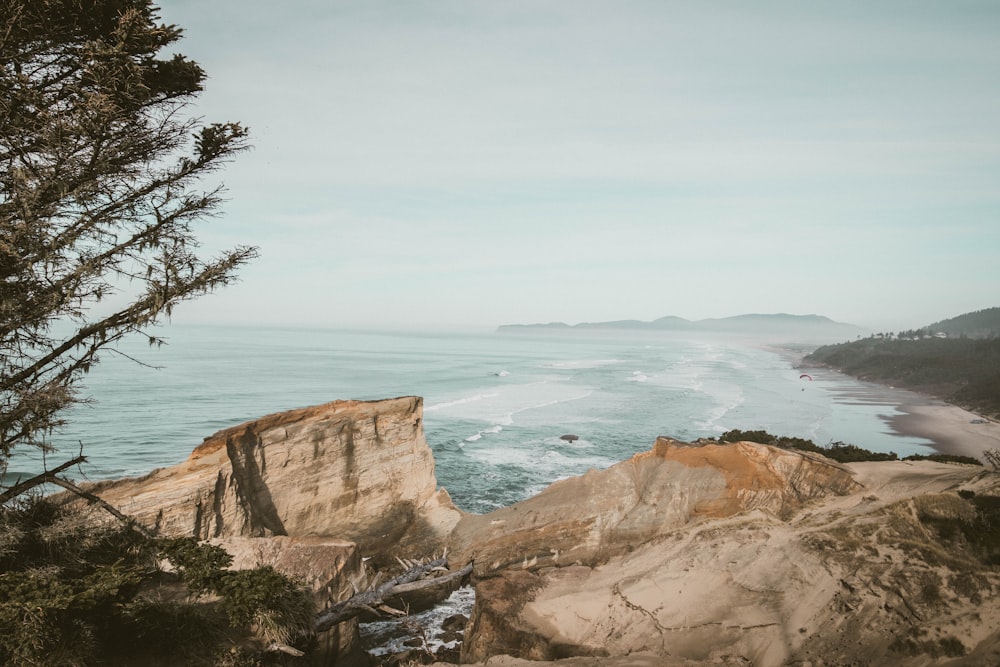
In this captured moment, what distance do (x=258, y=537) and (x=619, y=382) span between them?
59.5 m

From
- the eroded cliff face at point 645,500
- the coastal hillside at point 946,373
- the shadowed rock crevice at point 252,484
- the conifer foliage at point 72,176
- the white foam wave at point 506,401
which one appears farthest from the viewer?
the coastal hillside at point 946,373

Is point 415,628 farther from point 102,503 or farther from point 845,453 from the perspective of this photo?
point 845,453

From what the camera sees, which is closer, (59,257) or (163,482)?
(59,257)

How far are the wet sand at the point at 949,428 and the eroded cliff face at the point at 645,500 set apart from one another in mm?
27351

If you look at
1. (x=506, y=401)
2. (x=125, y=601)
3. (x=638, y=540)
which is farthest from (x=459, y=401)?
(x=125, y=601)

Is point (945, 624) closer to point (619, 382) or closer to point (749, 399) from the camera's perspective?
point (749, 399)

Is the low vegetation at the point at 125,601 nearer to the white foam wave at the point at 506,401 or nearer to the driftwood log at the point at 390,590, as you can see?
the driftwood log at the point at 390,590

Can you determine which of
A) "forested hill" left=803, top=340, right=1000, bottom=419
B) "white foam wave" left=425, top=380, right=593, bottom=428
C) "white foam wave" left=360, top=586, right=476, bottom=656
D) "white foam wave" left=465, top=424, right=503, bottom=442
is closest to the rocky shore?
"white foam wave" left=360, top=586, right=476, bottom=656

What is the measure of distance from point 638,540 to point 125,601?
10440 millimetres

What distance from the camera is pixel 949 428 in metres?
39.5

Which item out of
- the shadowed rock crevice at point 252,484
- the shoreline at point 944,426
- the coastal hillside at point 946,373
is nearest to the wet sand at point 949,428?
the shoreline at point 944,426

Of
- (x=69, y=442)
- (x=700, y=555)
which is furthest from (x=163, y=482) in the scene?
(x=69, y=442)

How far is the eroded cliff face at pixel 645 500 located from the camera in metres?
12.0

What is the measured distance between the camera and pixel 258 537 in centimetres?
1266
